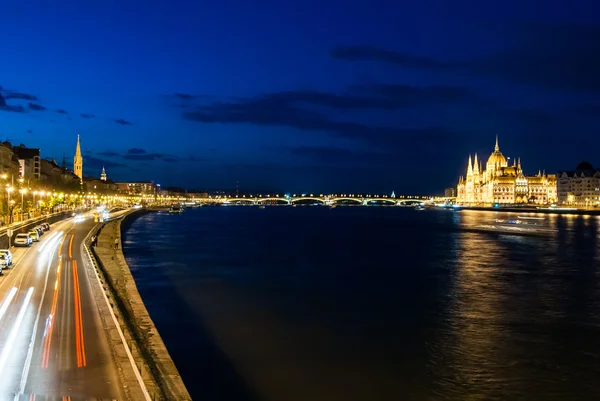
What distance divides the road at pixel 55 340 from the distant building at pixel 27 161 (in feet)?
301

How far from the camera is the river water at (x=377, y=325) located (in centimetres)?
1722

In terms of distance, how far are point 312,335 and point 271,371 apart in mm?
4615

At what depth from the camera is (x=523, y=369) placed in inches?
726

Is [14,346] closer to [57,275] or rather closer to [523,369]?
[57,275]

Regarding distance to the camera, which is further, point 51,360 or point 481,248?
point 481,248

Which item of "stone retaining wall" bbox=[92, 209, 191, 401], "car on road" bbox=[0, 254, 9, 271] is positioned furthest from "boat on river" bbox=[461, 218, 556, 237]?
"car on road" bbox=[0, 254, 9, 271]

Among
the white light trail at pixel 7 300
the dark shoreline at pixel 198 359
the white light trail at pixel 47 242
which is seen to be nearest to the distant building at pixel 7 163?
the white light trail at pixel 47 242

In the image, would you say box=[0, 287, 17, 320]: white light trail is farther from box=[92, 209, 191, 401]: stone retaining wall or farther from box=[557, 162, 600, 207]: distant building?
box=[557, 162, 600, 207]: distant building

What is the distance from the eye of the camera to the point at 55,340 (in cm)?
1509

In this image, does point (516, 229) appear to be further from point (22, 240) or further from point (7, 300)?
point (7, 300)

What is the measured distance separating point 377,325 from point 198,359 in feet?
27.2

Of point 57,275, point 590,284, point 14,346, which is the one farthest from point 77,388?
point 590,284

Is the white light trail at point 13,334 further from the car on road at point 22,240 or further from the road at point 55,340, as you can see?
the car on road at point 22,240

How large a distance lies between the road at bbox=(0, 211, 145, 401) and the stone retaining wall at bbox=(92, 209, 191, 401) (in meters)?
0.78
